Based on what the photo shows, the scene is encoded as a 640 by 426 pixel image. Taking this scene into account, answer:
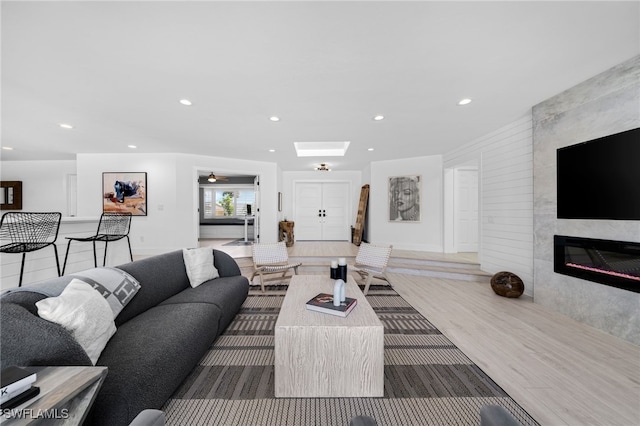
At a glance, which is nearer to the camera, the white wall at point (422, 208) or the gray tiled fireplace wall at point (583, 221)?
the gray tiled fireplace wall at point (583, 221)

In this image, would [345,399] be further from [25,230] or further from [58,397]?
[25,230]

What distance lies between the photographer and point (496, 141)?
3.98 m

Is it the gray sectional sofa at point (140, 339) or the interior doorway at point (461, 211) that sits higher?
the interior doorway at point (461, 211)

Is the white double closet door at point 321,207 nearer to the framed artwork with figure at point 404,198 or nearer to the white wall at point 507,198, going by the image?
the framed artwork with figure at point 404,198

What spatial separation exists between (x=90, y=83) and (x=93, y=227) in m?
2.34

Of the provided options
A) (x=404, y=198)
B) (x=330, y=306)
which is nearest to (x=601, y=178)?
(x=330, y=306)

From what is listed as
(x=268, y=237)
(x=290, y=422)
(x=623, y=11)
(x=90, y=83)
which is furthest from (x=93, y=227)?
(x=623, y=11)

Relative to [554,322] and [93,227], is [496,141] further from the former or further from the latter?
[93,227]

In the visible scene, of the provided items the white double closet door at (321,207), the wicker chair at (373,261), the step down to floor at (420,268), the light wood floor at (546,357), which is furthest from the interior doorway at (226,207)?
the light wood floor at (546,357)

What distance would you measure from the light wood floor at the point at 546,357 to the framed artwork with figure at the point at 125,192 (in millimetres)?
5974

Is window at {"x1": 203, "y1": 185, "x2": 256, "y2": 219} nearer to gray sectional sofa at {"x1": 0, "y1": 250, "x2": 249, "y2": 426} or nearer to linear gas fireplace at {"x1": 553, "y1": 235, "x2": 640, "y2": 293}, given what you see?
gray sectional sofa at {"x1": 0, "y1": 250, "x2": 249, "y2": 426}

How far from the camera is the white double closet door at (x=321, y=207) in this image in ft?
25.8

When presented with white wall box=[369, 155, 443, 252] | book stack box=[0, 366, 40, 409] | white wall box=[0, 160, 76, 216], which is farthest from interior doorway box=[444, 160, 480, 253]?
white wall box=[0, 160, 76, 216]

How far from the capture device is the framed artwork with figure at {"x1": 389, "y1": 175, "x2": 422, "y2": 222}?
5.92m
